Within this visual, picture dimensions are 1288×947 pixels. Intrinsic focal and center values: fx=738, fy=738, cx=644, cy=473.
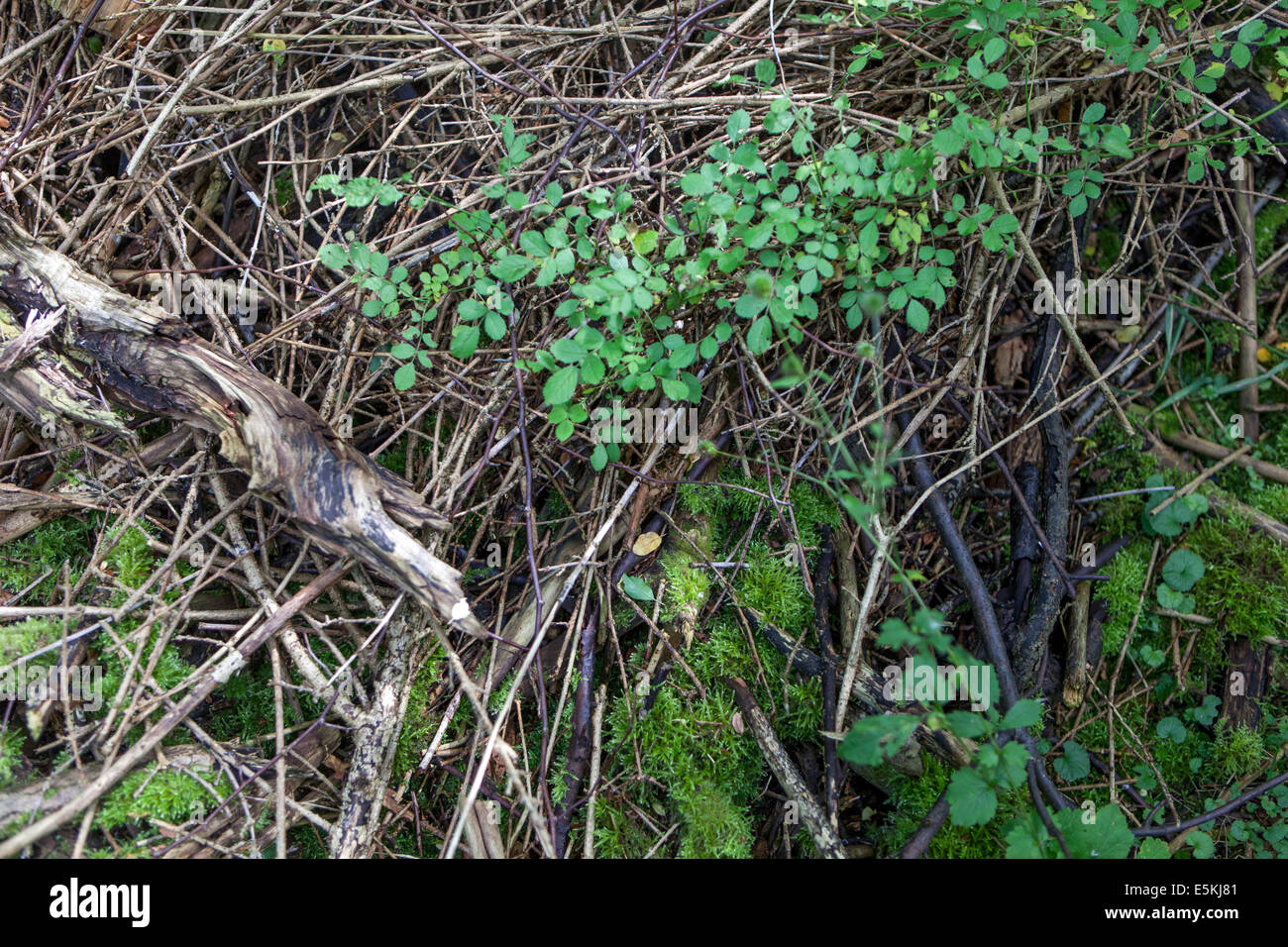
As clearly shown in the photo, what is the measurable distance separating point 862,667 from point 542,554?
1.07 metres

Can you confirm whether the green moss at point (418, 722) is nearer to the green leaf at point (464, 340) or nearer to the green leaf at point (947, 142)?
the green leaf at point (464, 340)

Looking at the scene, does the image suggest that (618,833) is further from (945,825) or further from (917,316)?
(917,316)

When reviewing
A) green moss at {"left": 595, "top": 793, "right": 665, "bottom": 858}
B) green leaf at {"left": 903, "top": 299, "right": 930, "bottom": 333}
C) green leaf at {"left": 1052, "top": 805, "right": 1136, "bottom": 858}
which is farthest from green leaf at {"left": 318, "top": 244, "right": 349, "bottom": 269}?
green leaf at {"left": 1052, "top": 805, "right": 1136, "bottom": 858}

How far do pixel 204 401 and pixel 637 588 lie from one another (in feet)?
4.57

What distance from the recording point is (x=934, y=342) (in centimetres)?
255

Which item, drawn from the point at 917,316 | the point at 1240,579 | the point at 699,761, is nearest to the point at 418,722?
the point at 699,761

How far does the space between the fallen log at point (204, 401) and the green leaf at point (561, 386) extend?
1.67 ft

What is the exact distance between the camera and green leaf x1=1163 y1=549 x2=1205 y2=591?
2561 millimetres

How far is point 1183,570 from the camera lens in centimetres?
257

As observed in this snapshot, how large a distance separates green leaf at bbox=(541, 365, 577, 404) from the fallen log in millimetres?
508

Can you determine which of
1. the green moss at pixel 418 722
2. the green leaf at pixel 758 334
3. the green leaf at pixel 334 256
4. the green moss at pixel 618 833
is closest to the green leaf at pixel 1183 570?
the green leaf at pixel 758 334

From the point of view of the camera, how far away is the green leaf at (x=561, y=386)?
2.00 meters

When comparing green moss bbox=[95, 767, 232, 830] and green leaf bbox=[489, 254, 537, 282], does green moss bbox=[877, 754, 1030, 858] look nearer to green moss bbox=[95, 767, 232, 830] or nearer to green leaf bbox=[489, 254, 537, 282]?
green leaf bbox=[489, 254, 537, 282]

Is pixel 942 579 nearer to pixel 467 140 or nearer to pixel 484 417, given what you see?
pixel 484 417
